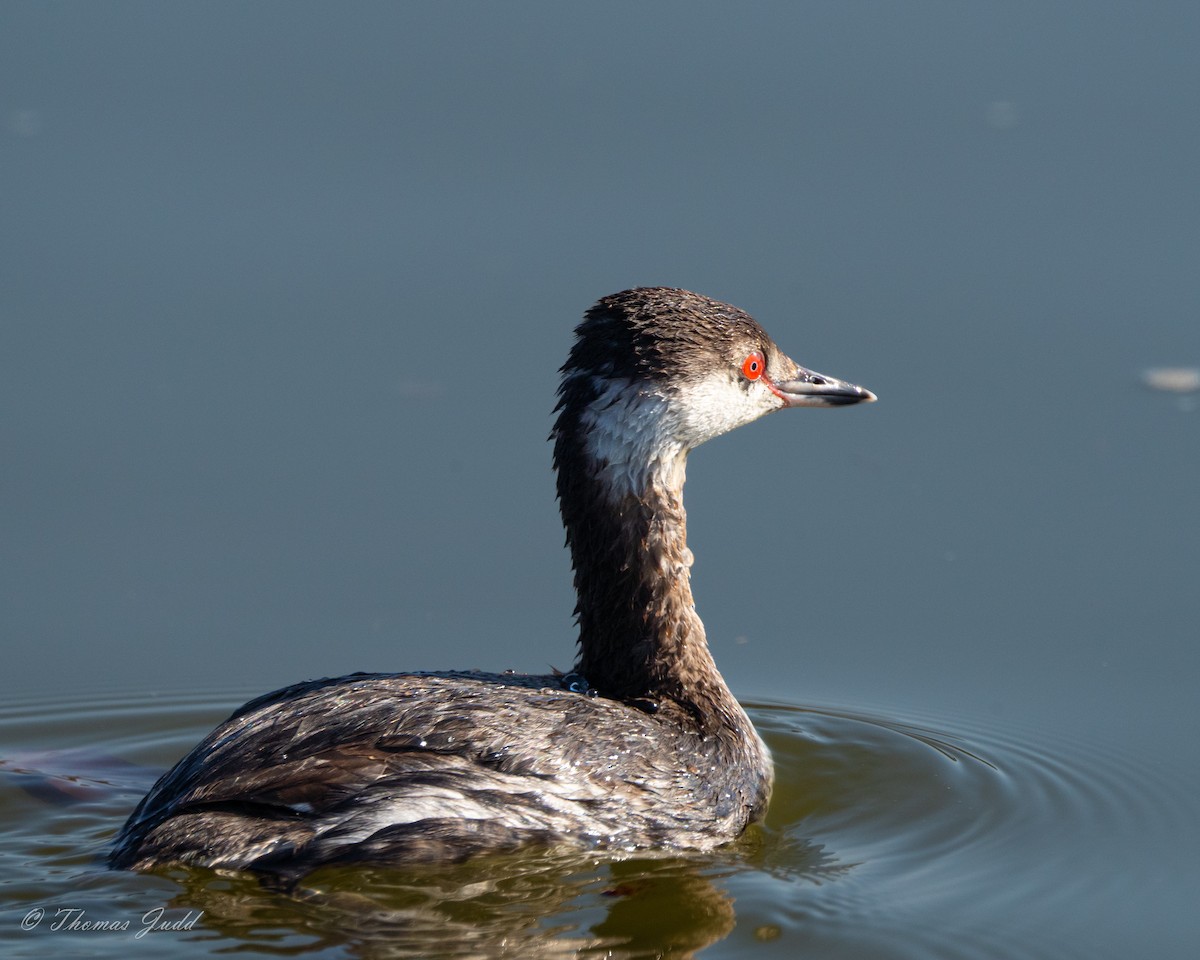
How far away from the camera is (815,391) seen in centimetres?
854

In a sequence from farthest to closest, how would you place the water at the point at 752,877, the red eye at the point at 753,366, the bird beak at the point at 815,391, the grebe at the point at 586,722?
1. the bird beak at the point at 815,391
2. the red eye at the point at 753,366
3. the grebe at the point at 586,722
4. the water at the point at 752,877

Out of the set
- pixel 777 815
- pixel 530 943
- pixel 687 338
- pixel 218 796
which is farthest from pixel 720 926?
pixel 687 338

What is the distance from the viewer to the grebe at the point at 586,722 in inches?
270

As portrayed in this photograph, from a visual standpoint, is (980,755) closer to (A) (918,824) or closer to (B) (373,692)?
(A) (918,824)

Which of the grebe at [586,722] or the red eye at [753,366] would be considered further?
the red eye at [753,366]

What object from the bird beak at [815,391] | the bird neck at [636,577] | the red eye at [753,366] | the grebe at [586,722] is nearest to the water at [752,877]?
the grebe at [586,722]

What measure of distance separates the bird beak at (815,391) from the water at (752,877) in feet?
4.75

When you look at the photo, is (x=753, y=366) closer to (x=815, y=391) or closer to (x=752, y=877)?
(x=815, y=391)

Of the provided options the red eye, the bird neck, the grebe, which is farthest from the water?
the red eye

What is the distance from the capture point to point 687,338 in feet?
26.1

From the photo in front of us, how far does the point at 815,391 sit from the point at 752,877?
7.55ft

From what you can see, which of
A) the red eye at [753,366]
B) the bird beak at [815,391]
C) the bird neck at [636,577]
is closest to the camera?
the bird neck at [636,577]

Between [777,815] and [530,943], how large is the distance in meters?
1.65

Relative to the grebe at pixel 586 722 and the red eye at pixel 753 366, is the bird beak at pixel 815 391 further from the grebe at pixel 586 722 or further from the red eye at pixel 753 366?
the red eye at pixel 753 366
